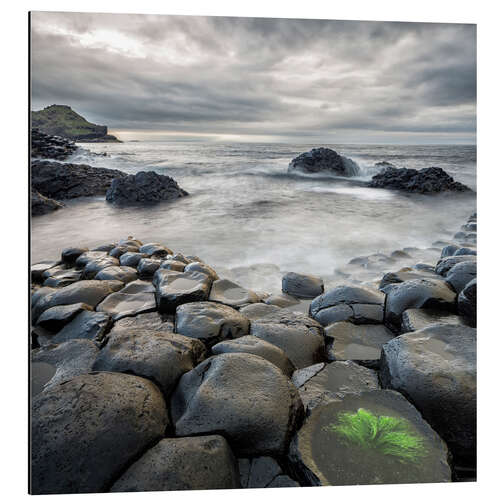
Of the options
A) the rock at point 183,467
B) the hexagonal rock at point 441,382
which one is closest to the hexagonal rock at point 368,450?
the hexagonal rock at point 441,382

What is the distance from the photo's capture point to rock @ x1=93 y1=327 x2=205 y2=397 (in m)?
1.72

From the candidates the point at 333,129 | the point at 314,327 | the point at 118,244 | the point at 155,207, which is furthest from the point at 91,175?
the point at 314,327

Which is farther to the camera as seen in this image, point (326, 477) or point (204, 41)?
point (204, 41)

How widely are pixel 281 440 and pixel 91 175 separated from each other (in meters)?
6.71

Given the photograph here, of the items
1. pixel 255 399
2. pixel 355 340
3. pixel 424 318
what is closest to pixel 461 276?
pixel 424 318

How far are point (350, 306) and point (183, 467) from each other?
5.76 feet

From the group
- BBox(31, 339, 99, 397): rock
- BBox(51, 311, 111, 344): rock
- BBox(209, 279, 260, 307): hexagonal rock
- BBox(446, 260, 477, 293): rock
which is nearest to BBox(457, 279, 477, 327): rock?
BBox(446, 260, 477, 293): rock

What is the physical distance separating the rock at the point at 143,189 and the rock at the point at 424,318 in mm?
5255

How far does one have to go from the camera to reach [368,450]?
1503 mm

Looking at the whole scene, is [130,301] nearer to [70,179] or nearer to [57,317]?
[57,317]

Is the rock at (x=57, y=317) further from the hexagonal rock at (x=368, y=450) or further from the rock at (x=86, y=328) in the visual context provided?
the hexagonal rock at (x=368, y=450)

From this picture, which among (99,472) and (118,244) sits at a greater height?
(118,244)
